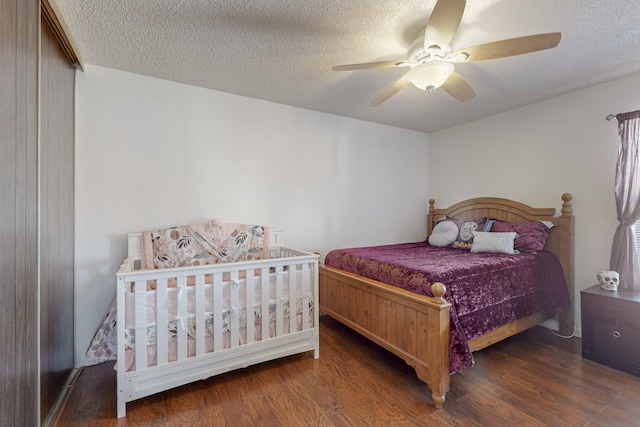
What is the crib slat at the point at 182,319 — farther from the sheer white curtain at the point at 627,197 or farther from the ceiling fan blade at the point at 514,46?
the sheer white curtain at the point at 627,197

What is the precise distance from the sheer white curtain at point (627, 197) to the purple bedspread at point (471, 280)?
44cm

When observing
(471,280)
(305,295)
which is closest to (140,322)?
(305,295)

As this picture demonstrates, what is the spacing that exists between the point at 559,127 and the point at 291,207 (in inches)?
112

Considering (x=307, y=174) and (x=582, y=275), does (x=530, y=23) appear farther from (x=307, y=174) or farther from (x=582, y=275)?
(x=582, y=275)

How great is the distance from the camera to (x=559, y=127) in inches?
108

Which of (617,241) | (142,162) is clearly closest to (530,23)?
(617,241)

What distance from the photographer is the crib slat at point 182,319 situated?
1739mm

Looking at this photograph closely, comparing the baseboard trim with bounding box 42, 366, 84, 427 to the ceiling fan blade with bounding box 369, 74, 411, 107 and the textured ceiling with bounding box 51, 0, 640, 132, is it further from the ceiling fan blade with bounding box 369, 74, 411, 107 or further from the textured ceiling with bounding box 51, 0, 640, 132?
the ceiling fan blade with bounding box 369, 74, 411, 107

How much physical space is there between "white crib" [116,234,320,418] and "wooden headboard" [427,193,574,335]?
93.0 inches

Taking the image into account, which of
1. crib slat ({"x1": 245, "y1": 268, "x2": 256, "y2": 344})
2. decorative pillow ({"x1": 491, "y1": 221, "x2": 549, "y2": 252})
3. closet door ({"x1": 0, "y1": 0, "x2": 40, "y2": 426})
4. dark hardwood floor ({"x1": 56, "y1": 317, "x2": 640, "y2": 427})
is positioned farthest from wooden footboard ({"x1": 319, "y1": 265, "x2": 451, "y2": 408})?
closet door ({"x1": 0, "y1": 0, "x2": 40, "y2": 426})

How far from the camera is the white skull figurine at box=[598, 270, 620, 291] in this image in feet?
7.27

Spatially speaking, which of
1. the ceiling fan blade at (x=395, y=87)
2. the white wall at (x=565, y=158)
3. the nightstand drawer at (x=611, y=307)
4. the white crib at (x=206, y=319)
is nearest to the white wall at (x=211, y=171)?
the white crib at (x=206, y=319)

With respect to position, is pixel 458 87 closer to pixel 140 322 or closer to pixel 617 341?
pixel 617 341

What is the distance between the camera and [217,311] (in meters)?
1.86
